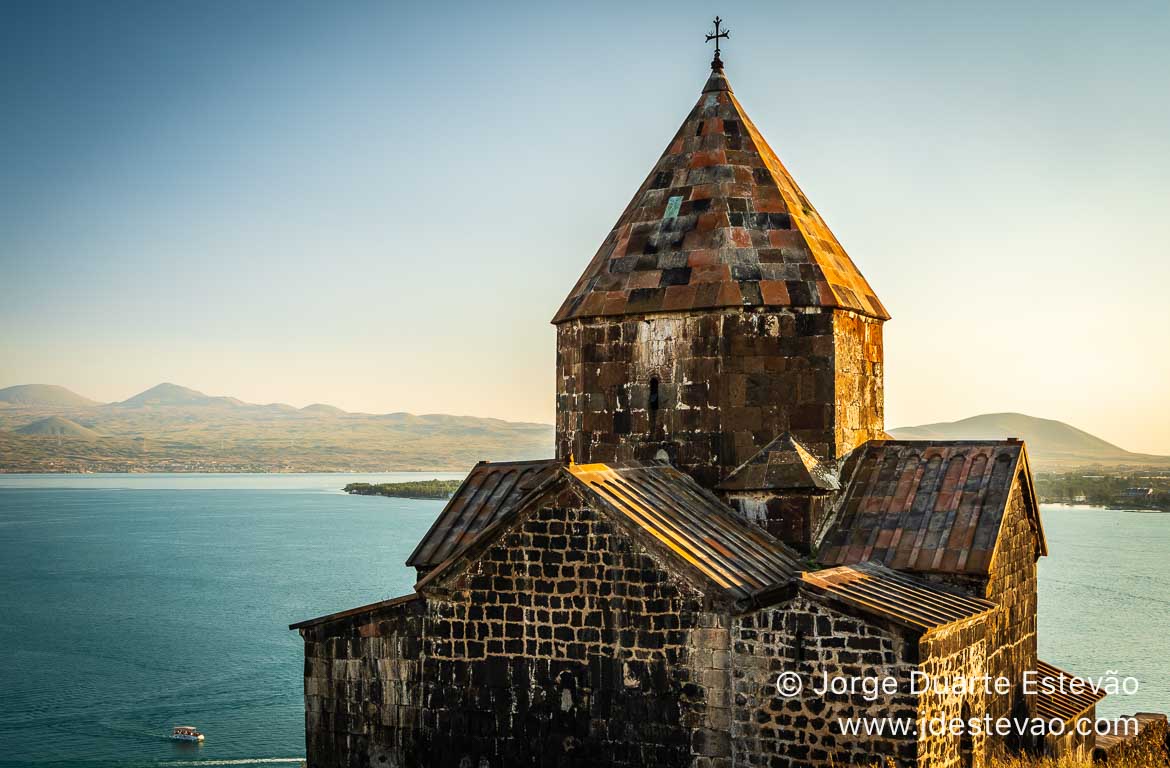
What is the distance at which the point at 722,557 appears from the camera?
795 cm

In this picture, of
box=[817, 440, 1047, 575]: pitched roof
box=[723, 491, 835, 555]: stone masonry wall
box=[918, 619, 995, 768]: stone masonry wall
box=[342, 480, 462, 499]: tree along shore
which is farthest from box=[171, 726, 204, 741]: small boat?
box=[342, 480, 462, 499]: tree along shore

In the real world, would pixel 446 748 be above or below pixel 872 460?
below

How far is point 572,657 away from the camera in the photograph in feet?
25.6

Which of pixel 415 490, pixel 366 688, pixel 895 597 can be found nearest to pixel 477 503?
pixel 366 688

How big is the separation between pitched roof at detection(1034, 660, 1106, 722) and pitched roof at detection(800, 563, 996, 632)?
229 centimetres

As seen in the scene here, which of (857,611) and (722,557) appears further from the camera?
(722,557)

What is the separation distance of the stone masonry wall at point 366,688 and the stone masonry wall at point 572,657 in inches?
7.6

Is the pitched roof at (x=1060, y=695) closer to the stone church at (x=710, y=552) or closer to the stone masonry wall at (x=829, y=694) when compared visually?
the stone church at (x=710, y=552)

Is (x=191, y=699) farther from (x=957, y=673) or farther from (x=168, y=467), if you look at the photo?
(x=168, y=467)

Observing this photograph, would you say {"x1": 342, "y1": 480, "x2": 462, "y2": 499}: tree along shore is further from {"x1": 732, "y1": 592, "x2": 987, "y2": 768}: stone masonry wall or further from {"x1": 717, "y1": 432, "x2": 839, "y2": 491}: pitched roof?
{"x1": 732, "y1": 592, "x2": 987, "y2": 768}: stone masonry wall

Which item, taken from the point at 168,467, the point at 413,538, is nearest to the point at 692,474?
the point at 413,538

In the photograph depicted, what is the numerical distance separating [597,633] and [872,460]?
3.33 metres

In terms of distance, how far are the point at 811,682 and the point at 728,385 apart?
2.92 metres

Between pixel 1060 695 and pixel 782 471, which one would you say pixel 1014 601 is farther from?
pixel 782 471
